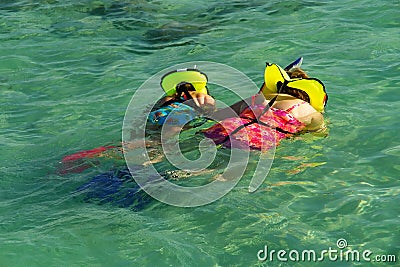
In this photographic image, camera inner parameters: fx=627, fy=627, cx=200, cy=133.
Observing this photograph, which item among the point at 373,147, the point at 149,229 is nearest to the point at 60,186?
the point at 149,229

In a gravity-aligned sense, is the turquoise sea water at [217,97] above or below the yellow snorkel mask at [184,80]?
below

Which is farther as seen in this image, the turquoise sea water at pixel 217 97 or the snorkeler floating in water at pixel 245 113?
the snorkeler floating in water at pixel 245 113

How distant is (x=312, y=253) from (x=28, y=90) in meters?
4.93

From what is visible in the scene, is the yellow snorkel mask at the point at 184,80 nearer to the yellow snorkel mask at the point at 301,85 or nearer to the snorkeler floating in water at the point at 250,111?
the snorkeler floating in water at the point at 250,111

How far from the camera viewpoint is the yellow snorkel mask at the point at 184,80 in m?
6.33

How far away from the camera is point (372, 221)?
15.6 ft

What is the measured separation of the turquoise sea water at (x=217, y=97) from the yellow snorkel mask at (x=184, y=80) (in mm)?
838

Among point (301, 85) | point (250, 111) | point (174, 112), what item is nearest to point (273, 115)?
point (250, 111)

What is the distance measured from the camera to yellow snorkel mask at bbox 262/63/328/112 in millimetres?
6047

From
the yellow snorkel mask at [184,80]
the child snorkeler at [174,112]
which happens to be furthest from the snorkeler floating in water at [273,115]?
the yellow snorkel mask at [184,80]

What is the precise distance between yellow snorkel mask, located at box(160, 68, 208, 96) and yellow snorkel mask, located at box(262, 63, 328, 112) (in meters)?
0.66

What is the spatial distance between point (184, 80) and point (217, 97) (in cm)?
120

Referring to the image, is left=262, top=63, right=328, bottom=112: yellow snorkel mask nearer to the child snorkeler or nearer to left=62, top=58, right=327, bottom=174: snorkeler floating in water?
left=62, top=58, right=327, bottom=174: snorkeler floating in water

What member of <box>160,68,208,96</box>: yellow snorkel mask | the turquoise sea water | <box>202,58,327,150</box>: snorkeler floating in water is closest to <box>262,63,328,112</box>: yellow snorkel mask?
<box>202,58,327,150</box>: snorkeler floating in water
